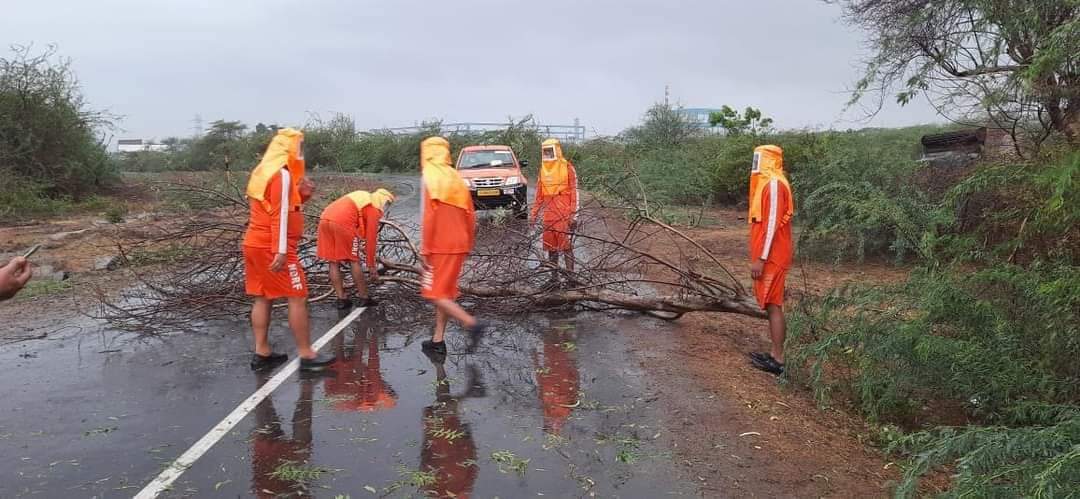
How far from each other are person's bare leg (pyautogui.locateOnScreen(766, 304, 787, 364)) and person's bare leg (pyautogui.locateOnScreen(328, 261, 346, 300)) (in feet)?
14.1

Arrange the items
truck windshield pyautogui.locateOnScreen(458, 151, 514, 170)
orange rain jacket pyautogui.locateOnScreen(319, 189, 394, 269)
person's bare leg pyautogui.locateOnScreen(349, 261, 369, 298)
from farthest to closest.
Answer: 1. truck windshield pyautogui.locateOnScreen(458, 151, 514, 170)
2. person's bare leg pyautogui.locateOnScreen(349, 261, 369, 298)
3. orange rain jacket pyautogui.locateOnScreen(319, 189, 394, 269)

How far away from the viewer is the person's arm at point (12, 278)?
2809 mm

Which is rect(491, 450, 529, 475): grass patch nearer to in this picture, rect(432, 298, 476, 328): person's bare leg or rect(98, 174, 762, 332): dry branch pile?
rect(432, 298, 476, 328): person's bare leg

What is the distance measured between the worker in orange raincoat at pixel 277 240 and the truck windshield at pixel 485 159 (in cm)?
1217

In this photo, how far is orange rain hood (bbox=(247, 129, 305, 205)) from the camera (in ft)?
17.4

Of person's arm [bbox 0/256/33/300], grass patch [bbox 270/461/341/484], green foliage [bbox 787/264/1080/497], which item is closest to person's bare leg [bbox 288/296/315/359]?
grass patch [bbox 270/461/341/484]

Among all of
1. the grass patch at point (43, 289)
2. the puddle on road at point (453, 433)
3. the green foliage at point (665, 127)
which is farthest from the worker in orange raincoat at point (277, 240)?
the green foliage at point (665, 127)

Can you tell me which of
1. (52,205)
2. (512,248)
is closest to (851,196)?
(512,248)

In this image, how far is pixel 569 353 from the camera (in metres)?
6.21

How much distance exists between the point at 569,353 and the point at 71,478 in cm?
366

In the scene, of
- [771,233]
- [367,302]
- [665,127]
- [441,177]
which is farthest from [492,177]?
[665,127]

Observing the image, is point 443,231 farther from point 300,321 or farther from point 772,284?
point 772,284

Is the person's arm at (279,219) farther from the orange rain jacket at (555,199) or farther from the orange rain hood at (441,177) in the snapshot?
→ the orange rain jacket at (555,199)

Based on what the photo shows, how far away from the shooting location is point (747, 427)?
182 inches
